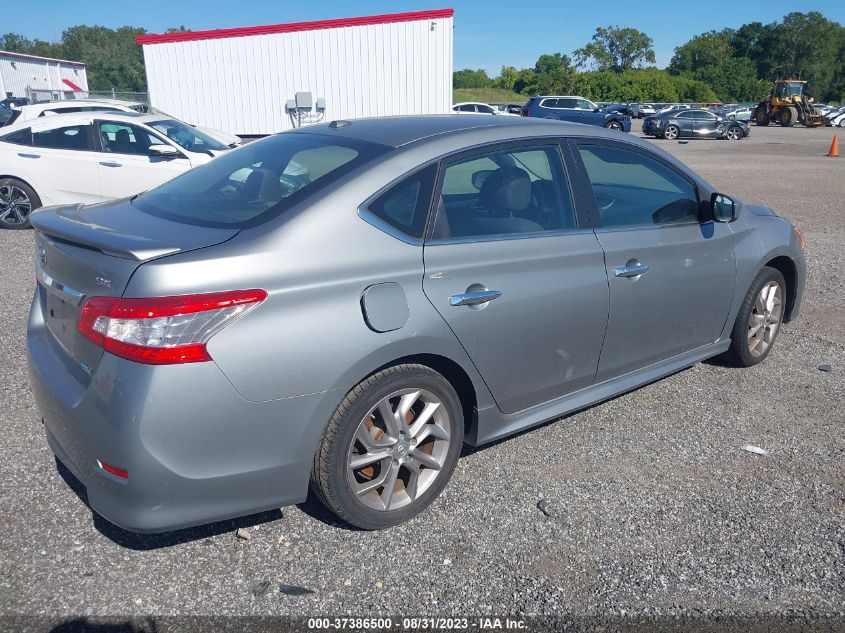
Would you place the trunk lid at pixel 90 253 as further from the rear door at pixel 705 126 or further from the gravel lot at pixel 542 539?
the rear door at pixel 705 126

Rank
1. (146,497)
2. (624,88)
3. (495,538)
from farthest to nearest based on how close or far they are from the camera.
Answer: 1. (624,88)
2. (495,538)
3. (146,497)

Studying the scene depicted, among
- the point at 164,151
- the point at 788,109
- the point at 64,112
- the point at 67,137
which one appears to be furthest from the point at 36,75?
the point at 788,109

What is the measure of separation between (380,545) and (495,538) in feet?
1.62

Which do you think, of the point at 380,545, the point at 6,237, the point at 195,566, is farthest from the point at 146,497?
the point at 6,237

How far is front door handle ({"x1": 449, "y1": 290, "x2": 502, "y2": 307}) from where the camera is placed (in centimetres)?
308

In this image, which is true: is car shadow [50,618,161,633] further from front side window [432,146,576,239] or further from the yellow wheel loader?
the yellow wheel loader

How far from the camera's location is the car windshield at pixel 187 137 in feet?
35.4

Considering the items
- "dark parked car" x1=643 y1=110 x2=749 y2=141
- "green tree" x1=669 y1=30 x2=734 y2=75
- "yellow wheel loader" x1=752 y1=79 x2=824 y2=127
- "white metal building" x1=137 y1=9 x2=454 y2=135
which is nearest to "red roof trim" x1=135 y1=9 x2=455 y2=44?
"white metal building" x1=137 y1=9 x2=454 y2=135

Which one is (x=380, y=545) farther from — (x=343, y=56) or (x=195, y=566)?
(x=343, y=56)

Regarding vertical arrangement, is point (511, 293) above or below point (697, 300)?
above

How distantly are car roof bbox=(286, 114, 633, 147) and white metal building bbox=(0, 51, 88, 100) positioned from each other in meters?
31.6

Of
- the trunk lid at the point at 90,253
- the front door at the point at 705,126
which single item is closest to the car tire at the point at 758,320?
the trunk lid at the point at 90,253

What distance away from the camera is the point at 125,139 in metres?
10.1

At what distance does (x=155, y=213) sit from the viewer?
10.5 ft
